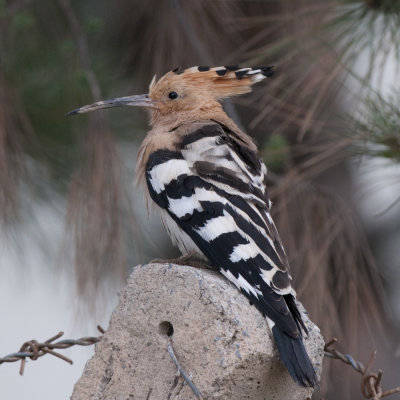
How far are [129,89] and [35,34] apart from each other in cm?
32

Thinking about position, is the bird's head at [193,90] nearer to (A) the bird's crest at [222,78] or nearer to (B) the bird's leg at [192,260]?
(A) the bird's crest at [222,78]

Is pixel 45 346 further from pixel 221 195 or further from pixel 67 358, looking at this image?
pixel 221 195

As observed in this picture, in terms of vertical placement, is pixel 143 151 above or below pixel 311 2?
below

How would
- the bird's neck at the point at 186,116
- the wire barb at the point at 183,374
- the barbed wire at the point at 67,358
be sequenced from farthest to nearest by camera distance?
the bird's neck at the point at 186,116 → the barbed wire at the point at 67,358 → the wire barb at the point at 183,374

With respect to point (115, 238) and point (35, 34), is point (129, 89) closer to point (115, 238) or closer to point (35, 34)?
point (35, 34)

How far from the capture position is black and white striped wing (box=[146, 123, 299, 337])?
1.48 meters

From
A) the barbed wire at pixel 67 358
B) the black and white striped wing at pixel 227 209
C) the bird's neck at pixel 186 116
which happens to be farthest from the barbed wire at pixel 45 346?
the bird's neck at pixel 186 116

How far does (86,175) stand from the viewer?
2273 mm

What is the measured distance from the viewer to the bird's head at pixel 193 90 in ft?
6.72

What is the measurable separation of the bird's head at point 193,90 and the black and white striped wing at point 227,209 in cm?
21

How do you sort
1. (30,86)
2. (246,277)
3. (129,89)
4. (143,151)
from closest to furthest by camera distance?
(246,277), (143,151), (30,86), (129,89)

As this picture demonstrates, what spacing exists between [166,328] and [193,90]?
2.79ft

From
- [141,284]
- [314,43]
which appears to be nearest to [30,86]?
[314,43]

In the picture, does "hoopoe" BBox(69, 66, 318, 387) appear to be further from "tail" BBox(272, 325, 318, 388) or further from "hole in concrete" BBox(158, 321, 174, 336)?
"hole in concrete" BBox(158, 321, 174, 336)
